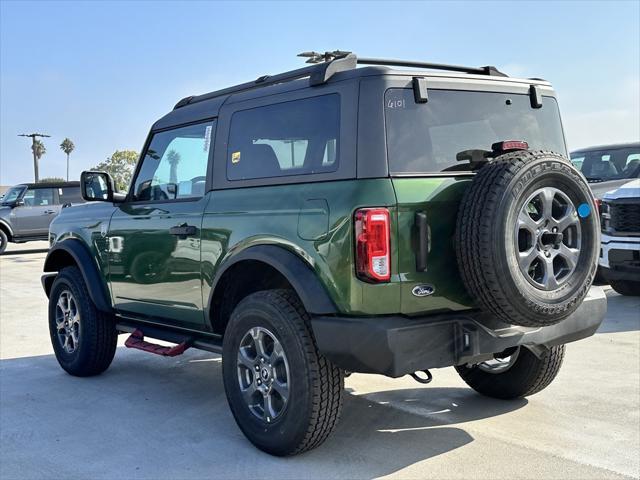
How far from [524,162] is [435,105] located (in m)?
0.60

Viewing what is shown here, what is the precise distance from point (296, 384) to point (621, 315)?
5.32 metres

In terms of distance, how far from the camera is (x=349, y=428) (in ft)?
13.4

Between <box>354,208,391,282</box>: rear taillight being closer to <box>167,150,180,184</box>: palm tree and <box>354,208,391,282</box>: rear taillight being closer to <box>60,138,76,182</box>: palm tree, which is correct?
<box>167,150,180,184</box>: palm tree

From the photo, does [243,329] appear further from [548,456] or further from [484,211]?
[548,456]

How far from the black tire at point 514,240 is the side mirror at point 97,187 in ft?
9.74

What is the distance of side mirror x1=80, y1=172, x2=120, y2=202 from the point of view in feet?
16.9

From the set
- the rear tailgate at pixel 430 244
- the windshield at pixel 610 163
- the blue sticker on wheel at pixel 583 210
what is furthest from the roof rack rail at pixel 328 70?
the windshield at pixel 610 163

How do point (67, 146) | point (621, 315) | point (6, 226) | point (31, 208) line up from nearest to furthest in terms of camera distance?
point (621, 315), point (6, 226), point (31, 208), point (67, 146)

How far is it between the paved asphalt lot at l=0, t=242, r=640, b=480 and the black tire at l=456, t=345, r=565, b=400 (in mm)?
90

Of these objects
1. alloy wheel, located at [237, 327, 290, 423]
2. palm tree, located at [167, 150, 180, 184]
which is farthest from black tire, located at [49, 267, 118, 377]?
alloy wheel, located at [237, 327, 290, 423]

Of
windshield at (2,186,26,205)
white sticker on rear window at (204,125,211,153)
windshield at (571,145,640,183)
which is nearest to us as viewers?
white sticker on rear window at (204,125,211,153)

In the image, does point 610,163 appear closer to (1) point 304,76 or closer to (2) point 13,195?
(1) point 304,76

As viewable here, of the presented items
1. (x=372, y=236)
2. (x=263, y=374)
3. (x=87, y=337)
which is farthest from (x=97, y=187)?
(x=372, y=236)

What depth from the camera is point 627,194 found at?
24.5ft
